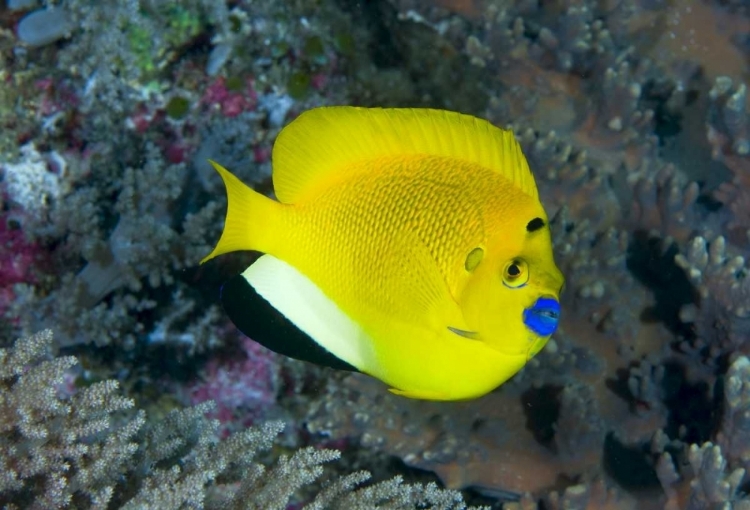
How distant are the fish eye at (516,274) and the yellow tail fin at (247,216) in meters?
0.59

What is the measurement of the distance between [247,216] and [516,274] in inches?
26.5

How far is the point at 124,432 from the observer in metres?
2.00

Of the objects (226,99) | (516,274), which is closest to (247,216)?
(516,274)

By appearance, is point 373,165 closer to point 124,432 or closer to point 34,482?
point 124,432

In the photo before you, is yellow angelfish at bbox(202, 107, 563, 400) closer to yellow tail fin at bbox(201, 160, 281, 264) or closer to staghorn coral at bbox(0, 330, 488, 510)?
yellow tail fin at bbox(201, 160, 281, 264)

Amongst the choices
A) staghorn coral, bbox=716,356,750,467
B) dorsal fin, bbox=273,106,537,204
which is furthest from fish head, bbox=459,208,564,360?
staghorn coral, bbox=716,356,750,467

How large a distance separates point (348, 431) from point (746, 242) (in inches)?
77.2

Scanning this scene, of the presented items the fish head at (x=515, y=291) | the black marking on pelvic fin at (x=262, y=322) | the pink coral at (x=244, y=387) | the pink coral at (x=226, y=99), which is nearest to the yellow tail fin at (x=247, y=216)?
the black marking on pelvic fin at (x=262, y=322)

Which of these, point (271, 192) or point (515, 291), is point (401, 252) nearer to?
point (515, 291)

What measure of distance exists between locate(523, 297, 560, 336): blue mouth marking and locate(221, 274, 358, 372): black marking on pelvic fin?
0.52 m

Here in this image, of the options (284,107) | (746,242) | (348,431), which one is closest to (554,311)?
(348,431)

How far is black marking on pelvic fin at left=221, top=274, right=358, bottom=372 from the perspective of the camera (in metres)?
1.64

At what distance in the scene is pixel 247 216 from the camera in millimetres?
1569

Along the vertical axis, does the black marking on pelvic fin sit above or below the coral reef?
above
